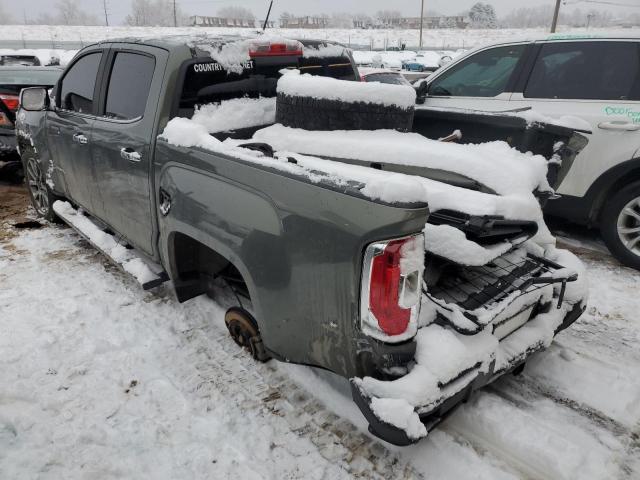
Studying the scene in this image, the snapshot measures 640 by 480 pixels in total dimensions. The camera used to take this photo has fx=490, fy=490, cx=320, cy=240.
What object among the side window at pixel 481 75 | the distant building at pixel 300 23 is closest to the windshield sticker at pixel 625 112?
the side window at pixel 481 75

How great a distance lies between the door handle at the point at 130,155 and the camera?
3109mm

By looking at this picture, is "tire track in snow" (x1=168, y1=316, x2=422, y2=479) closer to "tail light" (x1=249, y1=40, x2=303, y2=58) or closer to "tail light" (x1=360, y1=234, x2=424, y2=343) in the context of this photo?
"tail light" (x1=360, y1=234, x2=424, y2=343)

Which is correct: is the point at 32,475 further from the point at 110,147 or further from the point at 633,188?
the point at 633,188

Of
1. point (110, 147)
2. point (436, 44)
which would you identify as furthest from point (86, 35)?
point (110, 147)

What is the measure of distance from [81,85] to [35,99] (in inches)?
26.9

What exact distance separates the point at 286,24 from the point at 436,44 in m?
38.4

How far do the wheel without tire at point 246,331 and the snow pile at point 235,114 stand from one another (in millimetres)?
1154

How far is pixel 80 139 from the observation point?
151 inches

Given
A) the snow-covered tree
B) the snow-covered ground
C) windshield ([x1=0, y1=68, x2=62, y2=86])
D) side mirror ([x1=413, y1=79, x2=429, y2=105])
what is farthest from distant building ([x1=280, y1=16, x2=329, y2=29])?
side mirror ([x1=413, y1=79, x2=429, y2=105])

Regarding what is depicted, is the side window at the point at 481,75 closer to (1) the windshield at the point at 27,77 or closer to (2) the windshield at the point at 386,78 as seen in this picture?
(1) the windshield at the point at 27,77

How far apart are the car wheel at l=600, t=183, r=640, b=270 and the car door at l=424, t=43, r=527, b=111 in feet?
4.50

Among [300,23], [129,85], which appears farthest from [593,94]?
[300,23]

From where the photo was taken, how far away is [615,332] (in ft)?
11.0

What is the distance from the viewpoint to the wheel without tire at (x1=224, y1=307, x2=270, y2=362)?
2922mm
